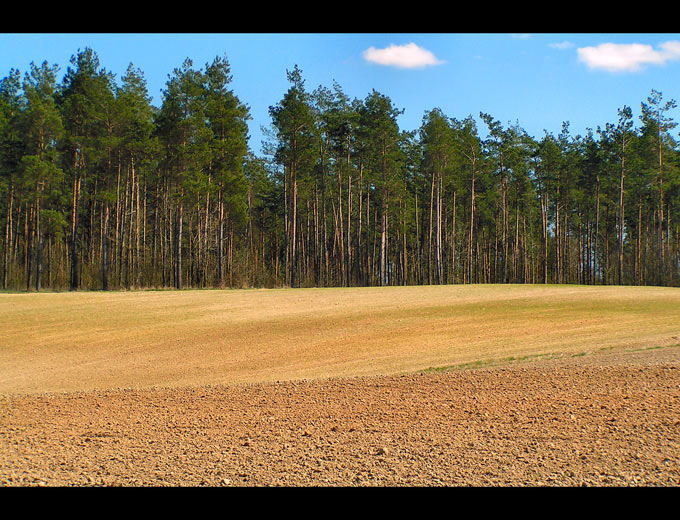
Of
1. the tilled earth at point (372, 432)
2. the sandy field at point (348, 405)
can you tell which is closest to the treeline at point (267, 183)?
the sandy field at point (348, 405)

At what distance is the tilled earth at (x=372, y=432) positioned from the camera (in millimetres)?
5469

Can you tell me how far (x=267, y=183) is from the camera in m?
58.3

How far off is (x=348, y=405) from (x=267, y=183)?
5182 centimetres

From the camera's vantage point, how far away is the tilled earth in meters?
5.47

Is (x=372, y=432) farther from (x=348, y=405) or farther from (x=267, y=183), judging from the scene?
(x=267, y=183)

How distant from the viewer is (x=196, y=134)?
120 feet

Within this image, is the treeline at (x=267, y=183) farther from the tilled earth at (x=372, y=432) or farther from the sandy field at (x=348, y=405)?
the tilled earth at (x=372, y=432)

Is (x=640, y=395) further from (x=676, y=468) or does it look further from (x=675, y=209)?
(x=675, y=209)

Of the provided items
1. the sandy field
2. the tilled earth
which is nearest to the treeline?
the sandy field

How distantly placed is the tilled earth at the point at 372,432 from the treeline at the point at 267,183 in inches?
1089

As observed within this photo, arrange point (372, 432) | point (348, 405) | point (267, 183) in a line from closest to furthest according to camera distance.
Answer: point (372, 432), point (348, 405), point (267, 183)

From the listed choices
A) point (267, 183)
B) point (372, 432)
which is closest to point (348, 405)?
point (372, 432)

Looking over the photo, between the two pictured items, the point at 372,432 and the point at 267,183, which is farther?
the point at 267,183
